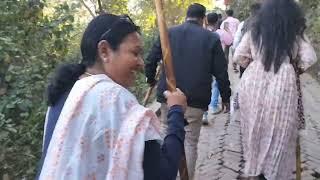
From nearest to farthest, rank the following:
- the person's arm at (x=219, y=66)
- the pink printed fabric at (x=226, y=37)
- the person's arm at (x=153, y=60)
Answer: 1. the person's arm at (x=219, y=66)
2. the person's arm at (x=153, y=60)
3. the pink printed fabric at (x=226, y=37)

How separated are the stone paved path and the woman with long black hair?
47.1 inches

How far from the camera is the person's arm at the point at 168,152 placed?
2.29 metres

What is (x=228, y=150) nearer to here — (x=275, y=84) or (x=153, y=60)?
(x=153, y=60)

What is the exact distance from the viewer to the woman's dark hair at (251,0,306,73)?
4863mm

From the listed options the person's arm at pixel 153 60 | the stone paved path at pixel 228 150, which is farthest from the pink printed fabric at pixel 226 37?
the person's arm at pixel 153 60

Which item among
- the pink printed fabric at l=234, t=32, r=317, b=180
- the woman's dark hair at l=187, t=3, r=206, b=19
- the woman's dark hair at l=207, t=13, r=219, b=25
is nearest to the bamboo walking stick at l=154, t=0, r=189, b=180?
the pink printed fabric at l=234, t=32, r=317, b=180

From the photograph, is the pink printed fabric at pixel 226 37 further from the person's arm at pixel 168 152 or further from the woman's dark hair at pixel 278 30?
the person's arm at pixel 168 152

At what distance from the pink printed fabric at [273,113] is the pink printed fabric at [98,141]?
2.81 metres

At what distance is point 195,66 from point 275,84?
71cm

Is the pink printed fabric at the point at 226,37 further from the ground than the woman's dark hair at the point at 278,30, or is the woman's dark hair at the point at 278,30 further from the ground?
the pink printed fabric at the point at 226,37

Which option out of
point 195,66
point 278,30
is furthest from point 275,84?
point 195,66

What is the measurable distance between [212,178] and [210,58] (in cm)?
157

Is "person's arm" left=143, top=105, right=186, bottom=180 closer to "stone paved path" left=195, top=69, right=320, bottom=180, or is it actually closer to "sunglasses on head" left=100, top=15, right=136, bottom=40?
"sunglasses on head" left=100, top=15, right=136, bottom=40

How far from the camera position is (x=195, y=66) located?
16.7 ft
